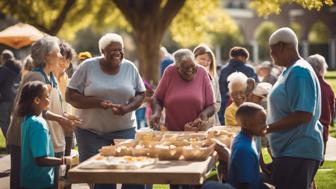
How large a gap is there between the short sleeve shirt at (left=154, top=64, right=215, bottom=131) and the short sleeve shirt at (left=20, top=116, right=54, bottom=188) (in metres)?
2.03

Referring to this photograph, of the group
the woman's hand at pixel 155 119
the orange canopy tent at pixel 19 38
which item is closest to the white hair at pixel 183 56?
the woman's hand at pixel 155 119

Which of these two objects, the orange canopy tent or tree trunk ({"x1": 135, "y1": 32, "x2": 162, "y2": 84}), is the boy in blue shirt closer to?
the orange canopy tent

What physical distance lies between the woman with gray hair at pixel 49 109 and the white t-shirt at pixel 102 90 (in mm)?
277

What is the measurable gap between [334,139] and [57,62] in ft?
31.1

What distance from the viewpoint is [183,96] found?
827 centimetres

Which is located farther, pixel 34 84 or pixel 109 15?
pixel 109 15

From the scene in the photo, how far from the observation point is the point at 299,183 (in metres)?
6.30

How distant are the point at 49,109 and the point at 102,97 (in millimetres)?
531

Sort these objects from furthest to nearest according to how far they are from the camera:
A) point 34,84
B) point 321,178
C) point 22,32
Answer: point 22,32 → point 321,178 → point 34,84

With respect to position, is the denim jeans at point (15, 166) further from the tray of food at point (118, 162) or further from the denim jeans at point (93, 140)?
the tray of food at point (118, 162)

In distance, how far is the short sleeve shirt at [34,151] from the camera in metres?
6.35

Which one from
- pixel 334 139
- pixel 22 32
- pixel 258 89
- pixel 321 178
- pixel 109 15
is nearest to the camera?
pixel 258 89

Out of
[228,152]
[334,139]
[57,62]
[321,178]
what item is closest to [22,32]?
[334,139]

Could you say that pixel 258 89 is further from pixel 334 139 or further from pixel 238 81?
pixel 334 139
